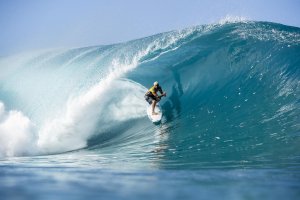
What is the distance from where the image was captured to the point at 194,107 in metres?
9.78

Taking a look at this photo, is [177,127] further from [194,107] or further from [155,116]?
[194,107]

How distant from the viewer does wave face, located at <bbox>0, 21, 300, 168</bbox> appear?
247 inches

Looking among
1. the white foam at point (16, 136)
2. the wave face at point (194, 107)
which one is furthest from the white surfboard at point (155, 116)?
the white foam at point (16, 136)

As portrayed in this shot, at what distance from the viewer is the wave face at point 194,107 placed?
20.6 ft

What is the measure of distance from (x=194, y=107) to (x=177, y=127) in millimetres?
1462

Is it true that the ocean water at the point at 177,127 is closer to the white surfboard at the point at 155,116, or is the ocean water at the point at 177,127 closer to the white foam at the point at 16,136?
the white foam at the point at 16,136

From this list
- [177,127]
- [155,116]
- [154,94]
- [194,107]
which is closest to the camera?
[177,127]

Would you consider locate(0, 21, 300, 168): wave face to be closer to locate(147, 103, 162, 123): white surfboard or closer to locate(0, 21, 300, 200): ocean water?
locate(0, 21, 300, 200): ocean water

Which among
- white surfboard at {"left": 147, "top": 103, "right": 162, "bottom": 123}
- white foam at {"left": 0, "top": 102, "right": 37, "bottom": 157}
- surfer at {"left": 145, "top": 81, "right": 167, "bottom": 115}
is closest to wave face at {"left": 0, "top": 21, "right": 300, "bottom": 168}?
white foam at {"left": 0, "top": 102, "right": 37, "bottom": 157}

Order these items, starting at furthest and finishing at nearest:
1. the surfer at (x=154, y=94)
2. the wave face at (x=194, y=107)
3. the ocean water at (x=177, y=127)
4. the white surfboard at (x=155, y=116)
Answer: the white surfboard at (x=155, y=116), the surfer at (x=154, y=94), the wave face at (x=194, y=107), the ocean water at (x=177, y=127)

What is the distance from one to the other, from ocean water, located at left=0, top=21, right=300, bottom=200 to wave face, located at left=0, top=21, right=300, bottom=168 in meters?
0.03

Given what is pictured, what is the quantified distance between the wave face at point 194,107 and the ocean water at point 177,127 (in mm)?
35

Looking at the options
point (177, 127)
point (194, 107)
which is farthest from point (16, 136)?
point (194, 107)

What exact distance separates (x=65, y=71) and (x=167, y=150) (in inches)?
539
